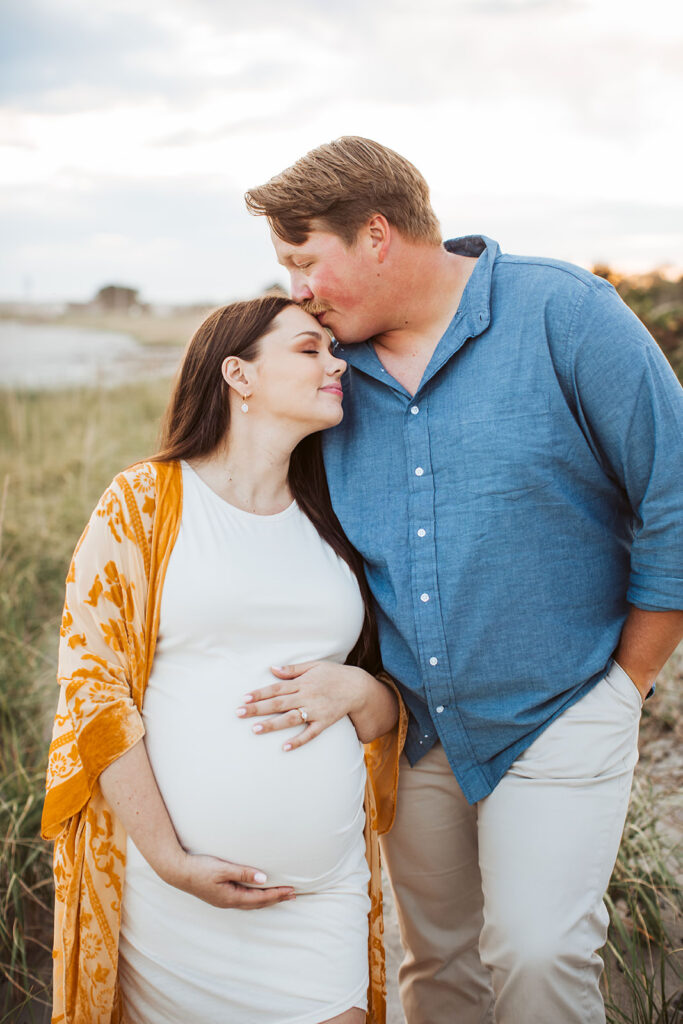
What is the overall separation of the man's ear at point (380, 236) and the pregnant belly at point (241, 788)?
1333 millimetres

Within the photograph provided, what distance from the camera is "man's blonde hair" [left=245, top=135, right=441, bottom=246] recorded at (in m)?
2.30

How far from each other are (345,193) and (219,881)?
1.89 m

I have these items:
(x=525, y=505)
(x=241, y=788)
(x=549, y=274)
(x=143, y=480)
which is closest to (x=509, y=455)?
(x=525, y=505)

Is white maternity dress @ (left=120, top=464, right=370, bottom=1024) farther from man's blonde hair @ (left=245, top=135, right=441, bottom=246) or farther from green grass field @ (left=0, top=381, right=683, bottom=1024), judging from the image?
man's blonde hair @ (left=245, top=135, right=441, bottom=246)

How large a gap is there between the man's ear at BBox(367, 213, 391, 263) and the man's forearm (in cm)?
126

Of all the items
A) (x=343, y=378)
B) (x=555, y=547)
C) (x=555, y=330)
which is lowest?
(x=555, y=547)

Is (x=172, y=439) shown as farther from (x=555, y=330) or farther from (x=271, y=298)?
(x=555, y=330)

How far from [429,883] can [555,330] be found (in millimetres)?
1742

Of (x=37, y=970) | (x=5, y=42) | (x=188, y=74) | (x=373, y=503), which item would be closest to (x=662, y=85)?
(x=373, y=503)

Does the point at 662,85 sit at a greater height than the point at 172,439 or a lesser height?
greater

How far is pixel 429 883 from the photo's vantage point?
2512mm

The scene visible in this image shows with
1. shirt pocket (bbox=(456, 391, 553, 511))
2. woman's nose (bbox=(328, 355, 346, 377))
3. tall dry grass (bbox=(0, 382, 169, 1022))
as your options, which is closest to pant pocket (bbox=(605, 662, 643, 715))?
shirt pocket (bbox=(456, 391, 553, 511))

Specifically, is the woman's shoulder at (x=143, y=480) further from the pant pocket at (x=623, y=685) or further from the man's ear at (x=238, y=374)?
the pant pocket at (x=623, y=685)

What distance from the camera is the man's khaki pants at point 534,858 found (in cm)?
196
